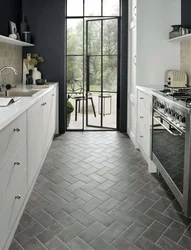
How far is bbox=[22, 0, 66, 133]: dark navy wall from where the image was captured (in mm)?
4918

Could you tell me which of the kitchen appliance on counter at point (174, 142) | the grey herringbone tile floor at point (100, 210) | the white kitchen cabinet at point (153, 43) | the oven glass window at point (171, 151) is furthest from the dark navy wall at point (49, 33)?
the oven glass window at point (171, 151)

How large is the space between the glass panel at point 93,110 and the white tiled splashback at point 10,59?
1.31m

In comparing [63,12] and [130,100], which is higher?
[63,12]

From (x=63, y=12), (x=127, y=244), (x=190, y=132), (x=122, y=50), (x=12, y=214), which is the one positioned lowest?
(x=127, y=244)

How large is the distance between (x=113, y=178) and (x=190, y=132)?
1300 millimetres

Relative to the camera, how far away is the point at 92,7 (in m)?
5.16

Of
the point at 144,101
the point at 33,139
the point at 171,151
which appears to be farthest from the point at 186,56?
the point at 33,139

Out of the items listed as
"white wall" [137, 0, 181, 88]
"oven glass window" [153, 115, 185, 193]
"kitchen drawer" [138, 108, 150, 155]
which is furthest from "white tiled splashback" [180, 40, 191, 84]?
"oven glass window" [153, 115, 185, 193]

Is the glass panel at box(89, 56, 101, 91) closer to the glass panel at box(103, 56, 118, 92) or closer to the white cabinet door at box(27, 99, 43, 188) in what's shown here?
the glass panel at box(103, 56, 118, 92)

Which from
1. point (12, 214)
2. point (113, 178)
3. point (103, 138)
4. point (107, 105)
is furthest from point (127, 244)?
point (107, 105)

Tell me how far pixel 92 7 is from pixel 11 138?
4021 millimetres

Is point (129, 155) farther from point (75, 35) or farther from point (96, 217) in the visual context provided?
point (75, 35)

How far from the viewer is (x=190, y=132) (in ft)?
6.42

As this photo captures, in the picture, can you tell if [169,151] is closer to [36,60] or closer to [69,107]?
[36,60]
